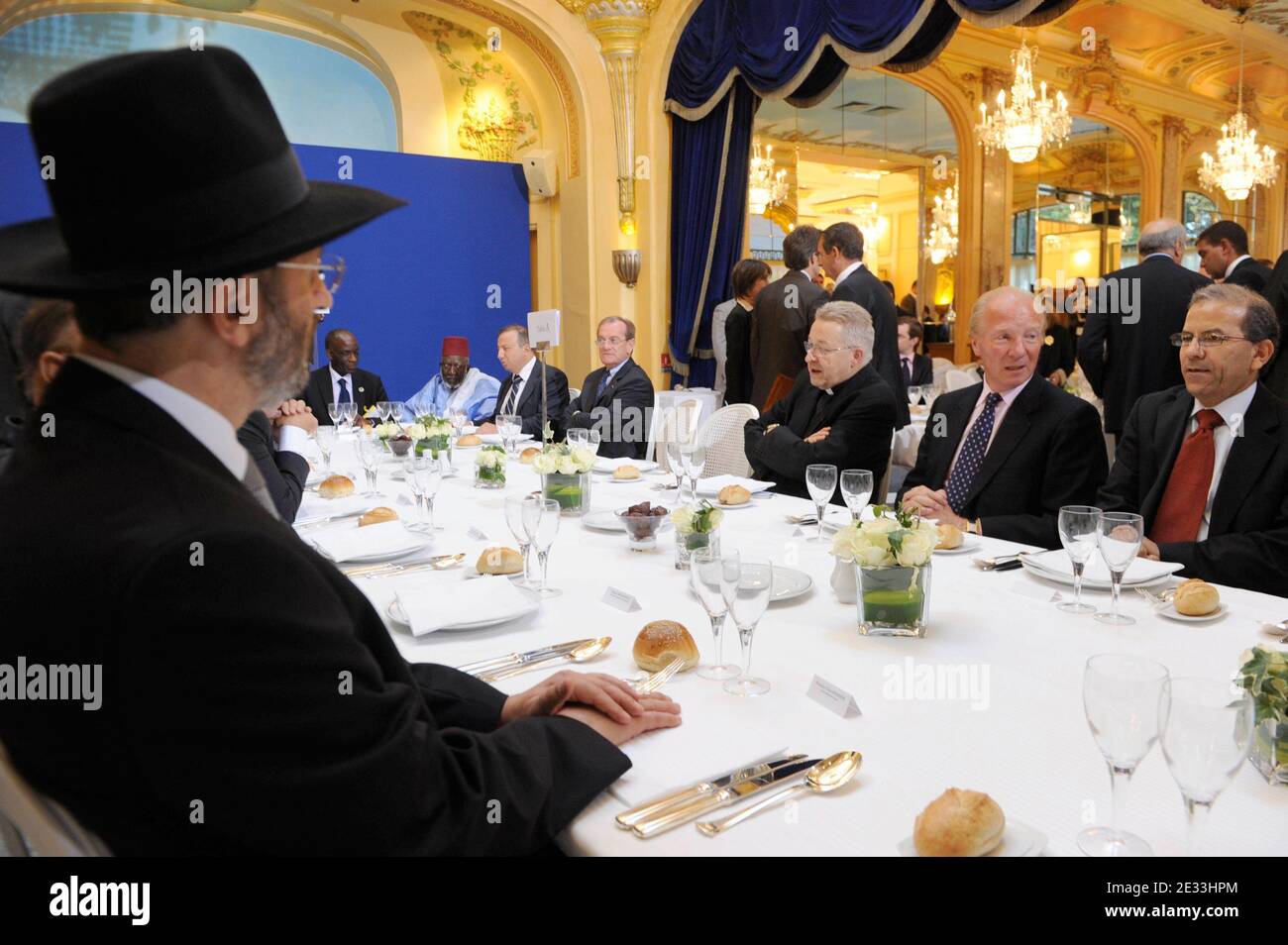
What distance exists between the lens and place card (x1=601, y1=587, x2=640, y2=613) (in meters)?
1.76

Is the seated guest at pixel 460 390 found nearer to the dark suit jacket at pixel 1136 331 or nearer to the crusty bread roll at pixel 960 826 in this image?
the dark suit jacket at pixel 1136 331

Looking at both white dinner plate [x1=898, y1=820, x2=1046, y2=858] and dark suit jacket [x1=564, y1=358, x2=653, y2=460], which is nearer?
white dinner plate [x1=898, y1=820, x2=1046, y2=858]

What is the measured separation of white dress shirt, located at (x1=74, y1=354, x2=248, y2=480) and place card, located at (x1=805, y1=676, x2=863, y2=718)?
0.81 m

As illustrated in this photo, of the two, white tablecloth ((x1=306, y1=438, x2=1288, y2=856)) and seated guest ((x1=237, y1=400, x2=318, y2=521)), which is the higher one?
seated guest ((x1=237, y1=400, x2=318, y2=521))

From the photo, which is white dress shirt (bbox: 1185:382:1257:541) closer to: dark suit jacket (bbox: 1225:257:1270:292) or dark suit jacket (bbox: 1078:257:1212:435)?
dark suit jacket (bbox: 1078:257:1212:435)

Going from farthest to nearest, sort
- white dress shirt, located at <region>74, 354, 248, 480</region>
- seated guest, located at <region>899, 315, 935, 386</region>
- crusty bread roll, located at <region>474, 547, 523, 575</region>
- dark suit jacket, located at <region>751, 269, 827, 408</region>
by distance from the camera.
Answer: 1. seated guest, located at <region>899, 315, 935, 386</region>
2. dark suit jacket, located at <region>751, 269, 827, 408</region>
3. crusty bread roll, located at <region>474, 547, 523, 575</region>
4. white dress shirt, located at <region>74, 354, 248, 480</region>

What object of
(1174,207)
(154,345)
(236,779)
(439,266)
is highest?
(1174,207)

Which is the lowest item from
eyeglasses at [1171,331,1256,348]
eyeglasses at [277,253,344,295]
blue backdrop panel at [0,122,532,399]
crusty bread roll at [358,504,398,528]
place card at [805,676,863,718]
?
place card at [805,676,863,718]

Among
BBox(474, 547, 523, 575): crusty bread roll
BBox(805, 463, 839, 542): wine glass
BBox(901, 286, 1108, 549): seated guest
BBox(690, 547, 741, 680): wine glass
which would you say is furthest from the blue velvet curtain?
BBox(690, 547, 741, 680): wine glass

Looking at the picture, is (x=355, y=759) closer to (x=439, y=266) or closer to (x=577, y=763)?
Answer: (x=577, y=763)

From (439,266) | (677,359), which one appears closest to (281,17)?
(439,266)

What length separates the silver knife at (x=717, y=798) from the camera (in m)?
0.99

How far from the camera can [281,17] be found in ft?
24.7
